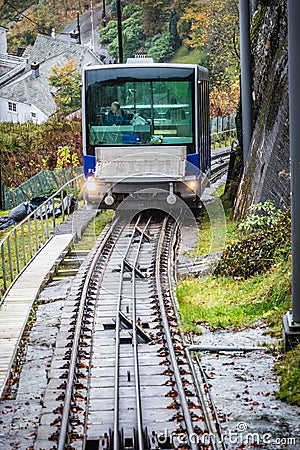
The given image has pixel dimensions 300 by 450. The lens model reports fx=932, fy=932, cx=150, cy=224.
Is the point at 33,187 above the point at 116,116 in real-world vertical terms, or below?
below

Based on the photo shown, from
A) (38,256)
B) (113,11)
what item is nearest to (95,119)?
(38,256)

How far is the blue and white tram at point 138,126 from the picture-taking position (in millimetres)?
21094

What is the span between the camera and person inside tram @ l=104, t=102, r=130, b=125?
2125cm

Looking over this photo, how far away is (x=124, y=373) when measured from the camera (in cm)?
1105

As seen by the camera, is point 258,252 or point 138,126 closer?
point 258,252

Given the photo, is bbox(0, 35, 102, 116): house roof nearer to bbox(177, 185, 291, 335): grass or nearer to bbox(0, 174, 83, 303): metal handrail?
bbox(0, 174, 83, 303): metal handrail

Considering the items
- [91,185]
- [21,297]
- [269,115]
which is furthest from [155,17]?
[21,297]

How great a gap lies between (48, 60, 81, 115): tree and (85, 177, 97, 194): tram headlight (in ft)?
127

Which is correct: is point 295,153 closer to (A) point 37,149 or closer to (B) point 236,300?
(B) point 236,300

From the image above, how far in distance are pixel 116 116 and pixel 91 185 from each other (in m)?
1.68

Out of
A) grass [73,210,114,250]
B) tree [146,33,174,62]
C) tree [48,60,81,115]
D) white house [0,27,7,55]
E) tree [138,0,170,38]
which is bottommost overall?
grass [73,210,114,250]

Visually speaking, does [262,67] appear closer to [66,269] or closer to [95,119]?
[95,119]

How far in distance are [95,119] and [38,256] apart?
411cm

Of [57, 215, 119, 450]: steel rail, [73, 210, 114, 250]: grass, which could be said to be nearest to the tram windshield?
[73, 210, 114, 250]: grass
